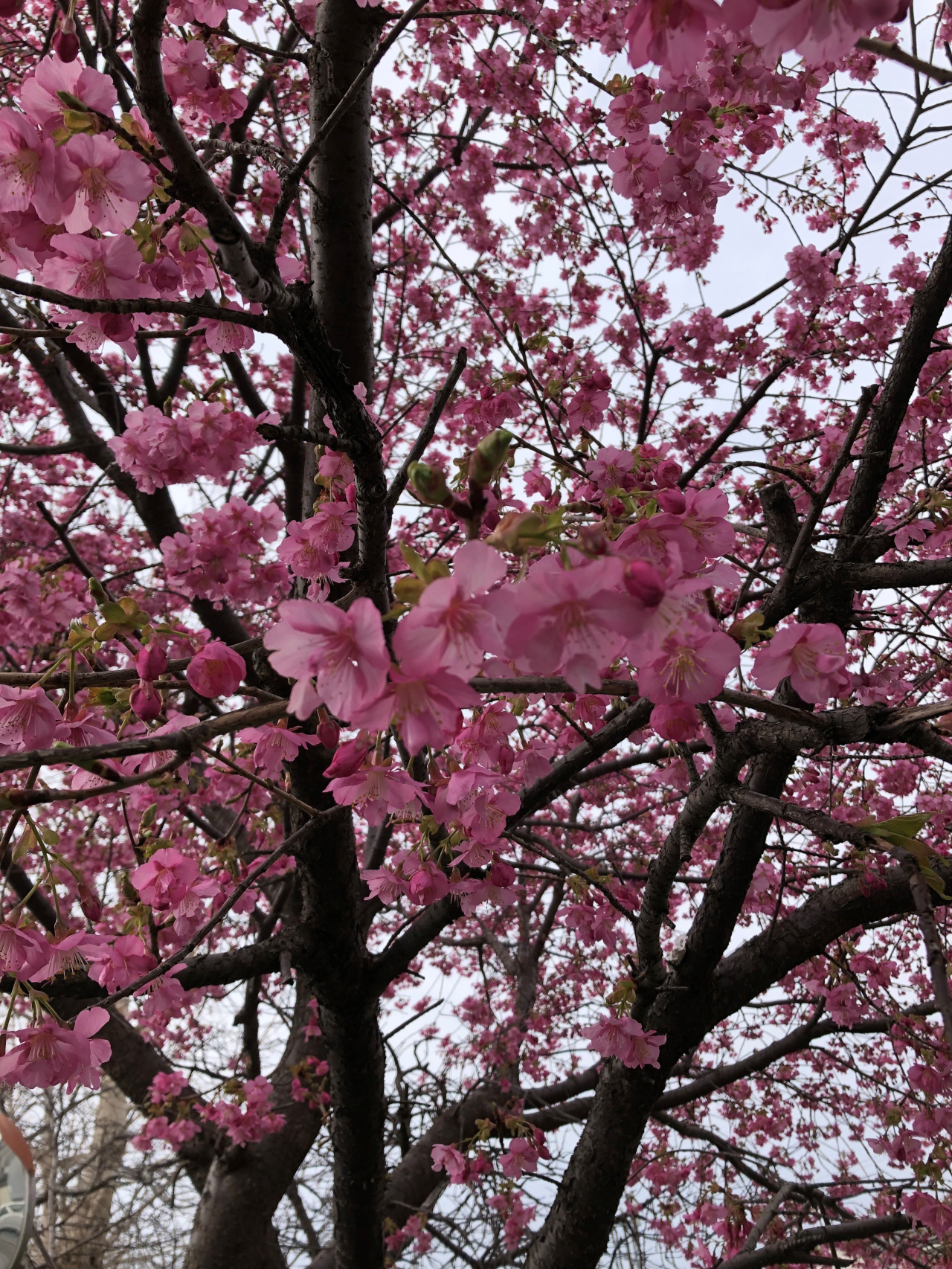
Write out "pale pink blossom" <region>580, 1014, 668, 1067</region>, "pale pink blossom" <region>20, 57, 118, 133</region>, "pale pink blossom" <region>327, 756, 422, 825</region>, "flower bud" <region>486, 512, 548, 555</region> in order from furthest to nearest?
"pale pink blossom" <region>580, 1014, 668, 1067</region>
"pale pink blossom" <region>327, 756, 422, 825</region>
"pale pink blossom" <region>20, 57, 118, 133</region>
"flower bud" <region>486, 512, 548, 555</region>

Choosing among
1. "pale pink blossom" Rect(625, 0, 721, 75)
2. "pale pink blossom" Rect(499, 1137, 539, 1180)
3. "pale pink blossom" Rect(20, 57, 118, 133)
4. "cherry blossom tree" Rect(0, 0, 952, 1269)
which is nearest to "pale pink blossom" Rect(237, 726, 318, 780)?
"cherry blossom tree" Rect(0, 0, 952, 1269)

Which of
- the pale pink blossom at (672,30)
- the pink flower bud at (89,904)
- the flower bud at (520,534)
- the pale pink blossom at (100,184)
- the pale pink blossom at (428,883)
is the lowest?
the pink flower bud at (89,904)

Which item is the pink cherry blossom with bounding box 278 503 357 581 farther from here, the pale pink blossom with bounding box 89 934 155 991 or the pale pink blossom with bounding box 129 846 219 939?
the pale pink blossom with bounding box 89 934 155 991

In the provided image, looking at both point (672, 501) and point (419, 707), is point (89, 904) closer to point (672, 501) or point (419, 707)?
point (419, 707)

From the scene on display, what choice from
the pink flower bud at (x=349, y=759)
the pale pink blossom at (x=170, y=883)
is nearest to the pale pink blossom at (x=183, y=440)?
the pale pink blossom at (x=170, y=883)

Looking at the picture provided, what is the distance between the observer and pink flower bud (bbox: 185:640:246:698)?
1.06 metres

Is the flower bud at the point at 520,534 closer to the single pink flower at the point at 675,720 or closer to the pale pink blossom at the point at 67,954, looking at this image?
the single pink flower at the point at 675,720

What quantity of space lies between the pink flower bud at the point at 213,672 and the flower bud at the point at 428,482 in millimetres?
483

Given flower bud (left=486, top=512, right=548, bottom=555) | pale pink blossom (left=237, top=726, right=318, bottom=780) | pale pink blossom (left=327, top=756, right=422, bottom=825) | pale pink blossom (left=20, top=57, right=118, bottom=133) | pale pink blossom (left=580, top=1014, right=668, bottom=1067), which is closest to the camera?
flower bud (left=486, top=512, right=548, bottom=555)

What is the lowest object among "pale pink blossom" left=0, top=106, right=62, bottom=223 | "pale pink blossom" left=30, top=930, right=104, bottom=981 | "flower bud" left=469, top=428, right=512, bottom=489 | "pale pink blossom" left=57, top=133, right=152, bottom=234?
"pale pink blossom" left=30, top=930, right=104, bottom=981

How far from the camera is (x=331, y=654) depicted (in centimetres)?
85

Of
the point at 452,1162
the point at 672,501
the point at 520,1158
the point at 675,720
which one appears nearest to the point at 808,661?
the point at 675,720

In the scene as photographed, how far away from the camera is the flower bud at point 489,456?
76 centimetres

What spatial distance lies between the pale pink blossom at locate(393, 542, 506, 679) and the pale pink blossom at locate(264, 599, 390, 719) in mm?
47
